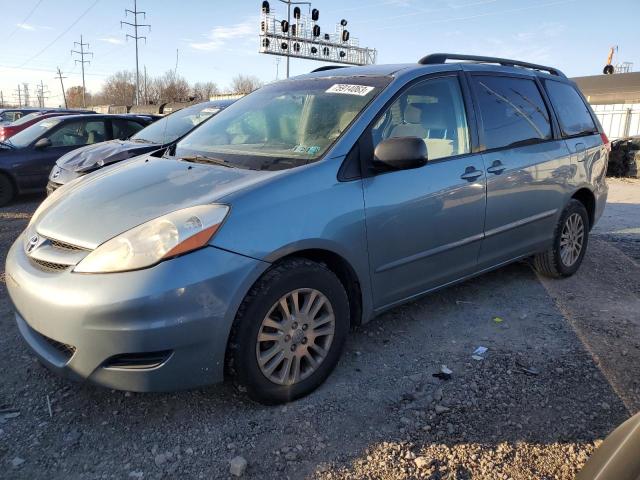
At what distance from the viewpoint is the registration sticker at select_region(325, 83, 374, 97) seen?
3.21 m

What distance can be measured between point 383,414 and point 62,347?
5.20 ft

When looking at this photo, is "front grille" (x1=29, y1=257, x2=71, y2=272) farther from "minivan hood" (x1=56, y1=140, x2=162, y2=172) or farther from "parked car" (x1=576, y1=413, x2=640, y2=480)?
"minivan hood" (x1=56, y1=140, x2=162, y2=172)

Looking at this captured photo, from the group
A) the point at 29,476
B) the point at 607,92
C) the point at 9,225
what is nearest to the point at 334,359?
the point at 29,476

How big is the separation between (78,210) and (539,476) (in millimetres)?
2554

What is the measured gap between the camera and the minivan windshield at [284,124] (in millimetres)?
2984

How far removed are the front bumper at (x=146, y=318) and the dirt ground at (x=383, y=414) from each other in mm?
330

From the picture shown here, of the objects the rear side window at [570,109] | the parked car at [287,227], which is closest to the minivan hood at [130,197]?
the parked car at [287,227]

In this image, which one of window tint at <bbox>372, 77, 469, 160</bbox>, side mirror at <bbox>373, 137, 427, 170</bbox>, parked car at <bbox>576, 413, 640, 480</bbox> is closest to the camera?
parked car at <bbox>576, 413, 640, 480</bbox>

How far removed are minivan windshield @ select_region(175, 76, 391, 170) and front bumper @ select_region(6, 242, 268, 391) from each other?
818 millimetres

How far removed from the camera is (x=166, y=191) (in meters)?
2.71

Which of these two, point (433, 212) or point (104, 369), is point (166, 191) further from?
point (433, 212)

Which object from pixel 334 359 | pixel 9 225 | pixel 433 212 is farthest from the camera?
pixel 9 225

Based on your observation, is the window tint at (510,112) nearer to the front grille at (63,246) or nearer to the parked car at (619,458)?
the parked car at (619,458)

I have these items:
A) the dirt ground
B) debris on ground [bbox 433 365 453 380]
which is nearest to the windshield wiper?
the dirt ground
